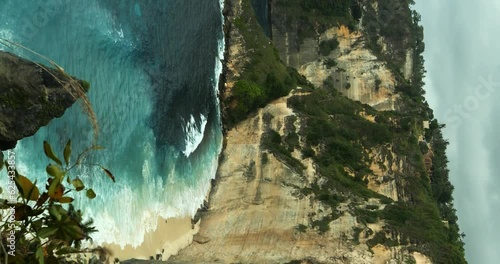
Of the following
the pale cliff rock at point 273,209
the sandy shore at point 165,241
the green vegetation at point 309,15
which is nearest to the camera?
the sandy shore at point 165,241

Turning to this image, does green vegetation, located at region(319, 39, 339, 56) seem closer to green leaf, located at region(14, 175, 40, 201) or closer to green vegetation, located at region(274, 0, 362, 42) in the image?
green vegetation, located at region(274, 0, 362, 42)

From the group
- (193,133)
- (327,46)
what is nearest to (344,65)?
(327,46)

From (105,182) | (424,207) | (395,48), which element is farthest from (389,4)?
(105,182)

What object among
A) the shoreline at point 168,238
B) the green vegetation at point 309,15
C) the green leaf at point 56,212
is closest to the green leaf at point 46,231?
the green leaf at point 56,212

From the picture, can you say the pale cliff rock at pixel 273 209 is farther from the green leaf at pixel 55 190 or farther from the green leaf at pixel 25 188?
the green leaf at pixel 25 188

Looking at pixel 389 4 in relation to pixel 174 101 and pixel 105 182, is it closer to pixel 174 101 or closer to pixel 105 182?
pixel 174 101

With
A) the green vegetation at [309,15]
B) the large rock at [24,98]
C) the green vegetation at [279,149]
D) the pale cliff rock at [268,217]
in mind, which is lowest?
the large rock at [24,98]
